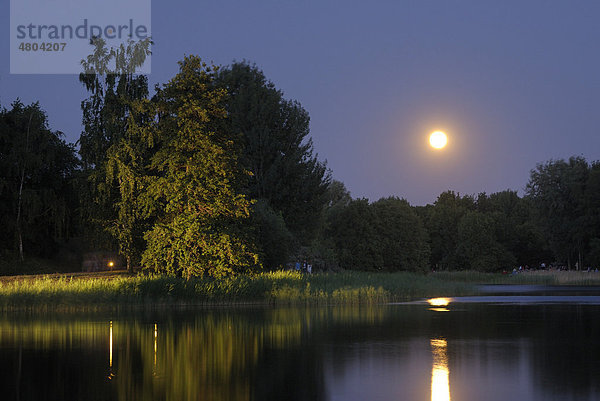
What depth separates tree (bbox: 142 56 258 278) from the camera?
44.6 meters

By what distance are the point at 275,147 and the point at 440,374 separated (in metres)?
60.0

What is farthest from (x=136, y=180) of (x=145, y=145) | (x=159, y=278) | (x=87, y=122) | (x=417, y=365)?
(x=417, y=365)

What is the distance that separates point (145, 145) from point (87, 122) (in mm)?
11087

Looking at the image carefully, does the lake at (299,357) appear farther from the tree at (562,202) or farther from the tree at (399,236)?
the tree at (399,236)

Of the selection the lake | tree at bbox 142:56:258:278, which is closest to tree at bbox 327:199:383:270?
tree at bbox 142:56:258:278

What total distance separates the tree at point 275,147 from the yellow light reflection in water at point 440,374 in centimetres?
5282

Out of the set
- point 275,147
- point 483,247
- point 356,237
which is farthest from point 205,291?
point 483,247

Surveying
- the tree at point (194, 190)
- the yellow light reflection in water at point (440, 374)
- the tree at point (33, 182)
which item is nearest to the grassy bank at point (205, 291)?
the tree at point (194, 190)

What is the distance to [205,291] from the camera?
40625 millimetres

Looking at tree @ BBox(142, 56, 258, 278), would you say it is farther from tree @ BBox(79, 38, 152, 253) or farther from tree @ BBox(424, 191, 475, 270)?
tree @ BBox(424, 191, 475, 270)

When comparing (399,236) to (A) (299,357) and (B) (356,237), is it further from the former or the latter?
(A) (299,357)

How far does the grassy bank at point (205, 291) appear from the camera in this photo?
35375 millimetres

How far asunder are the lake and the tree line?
50.5 ft

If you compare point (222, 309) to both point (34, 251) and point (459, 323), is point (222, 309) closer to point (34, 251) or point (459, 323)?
point (459, 323)
